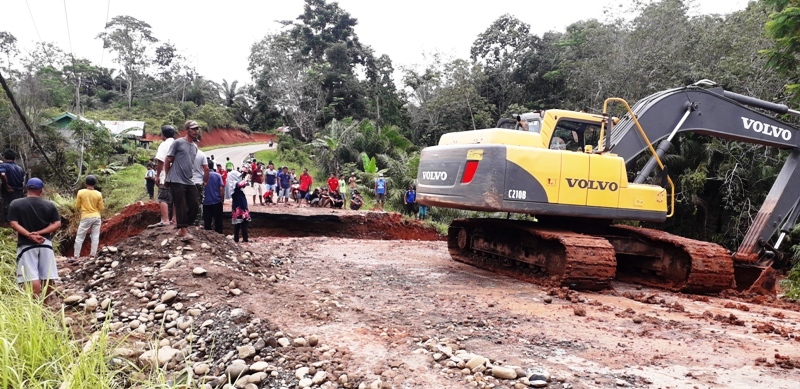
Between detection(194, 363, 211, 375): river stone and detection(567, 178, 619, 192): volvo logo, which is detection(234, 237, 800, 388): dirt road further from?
detection(567, 178, 619, 192): volvo logo

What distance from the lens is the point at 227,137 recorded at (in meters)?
49.5

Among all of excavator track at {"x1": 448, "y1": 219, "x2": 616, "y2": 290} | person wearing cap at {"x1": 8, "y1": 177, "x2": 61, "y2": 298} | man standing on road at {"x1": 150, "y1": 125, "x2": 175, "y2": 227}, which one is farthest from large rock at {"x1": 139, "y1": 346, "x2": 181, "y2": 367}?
excavator track at {"x1": 448, "y1": 219, "x2": 616, "y2": 290}

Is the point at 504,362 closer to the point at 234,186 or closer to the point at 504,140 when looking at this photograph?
the point at 504,140

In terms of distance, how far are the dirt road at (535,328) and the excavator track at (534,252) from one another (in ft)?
0.87

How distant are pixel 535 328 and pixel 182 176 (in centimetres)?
449

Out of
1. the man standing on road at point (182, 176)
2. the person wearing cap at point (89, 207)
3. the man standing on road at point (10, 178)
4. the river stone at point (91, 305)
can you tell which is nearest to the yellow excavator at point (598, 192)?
the man standing on road at point (182, 176)

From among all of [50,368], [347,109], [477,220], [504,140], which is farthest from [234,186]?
[347,109]

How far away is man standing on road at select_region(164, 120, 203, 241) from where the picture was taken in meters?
6.42

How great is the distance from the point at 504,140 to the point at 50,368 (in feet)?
16.9

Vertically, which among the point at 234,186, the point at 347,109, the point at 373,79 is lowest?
the point at 234,186

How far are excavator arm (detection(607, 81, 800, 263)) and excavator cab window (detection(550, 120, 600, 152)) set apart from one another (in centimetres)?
35

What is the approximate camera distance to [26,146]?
883 inches

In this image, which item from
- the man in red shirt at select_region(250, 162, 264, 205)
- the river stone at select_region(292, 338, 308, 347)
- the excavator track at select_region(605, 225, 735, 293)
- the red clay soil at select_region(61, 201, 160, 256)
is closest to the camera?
the river stone at select_region(292, 338, 308, 347)

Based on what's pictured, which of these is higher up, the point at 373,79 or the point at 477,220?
the point at 373,79
